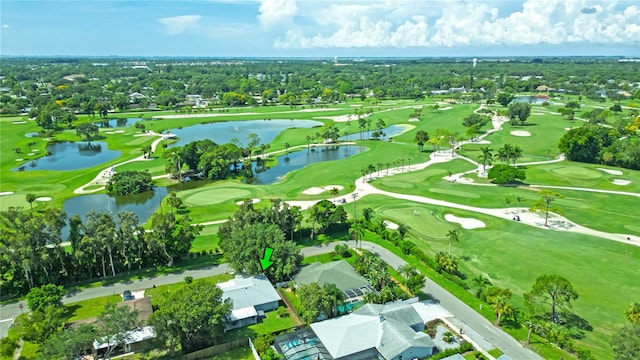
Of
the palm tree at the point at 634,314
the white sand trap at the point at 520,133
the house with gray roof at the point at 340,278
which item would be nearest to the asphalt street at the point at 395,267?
the house with gray roof at the point at 340,278

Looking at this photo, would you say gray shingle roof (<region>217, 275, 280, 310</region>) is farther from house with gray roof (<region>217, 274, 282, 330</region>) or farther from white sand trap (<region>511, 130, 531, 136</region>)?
white sand trap (<region>511, 130, 531, 136</region>)

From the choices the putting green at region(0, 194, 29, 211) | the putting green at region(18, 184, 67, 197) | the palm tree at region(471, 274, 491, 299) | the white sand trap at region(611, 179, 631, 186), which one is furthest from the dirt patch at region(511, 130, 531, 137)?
the putting green at region(0, 194, 29, 211)

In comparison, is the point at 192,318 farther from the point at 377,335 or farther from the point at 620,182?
the point at 620,182

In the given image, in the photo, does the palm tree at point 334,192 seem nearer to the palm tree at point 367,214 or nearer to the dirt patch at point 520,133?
the palm tree at point 367,214

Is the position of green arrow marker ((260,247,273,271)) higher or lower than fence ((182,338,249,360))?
higher

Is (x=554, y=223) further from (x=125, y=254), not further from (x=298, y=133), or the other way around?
(x=298, y=133)

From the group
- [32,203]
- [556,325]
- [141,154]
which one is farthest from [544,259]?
[141,154]

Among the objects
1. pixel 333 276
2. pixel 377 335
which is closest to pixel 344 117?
pixel 333 276
